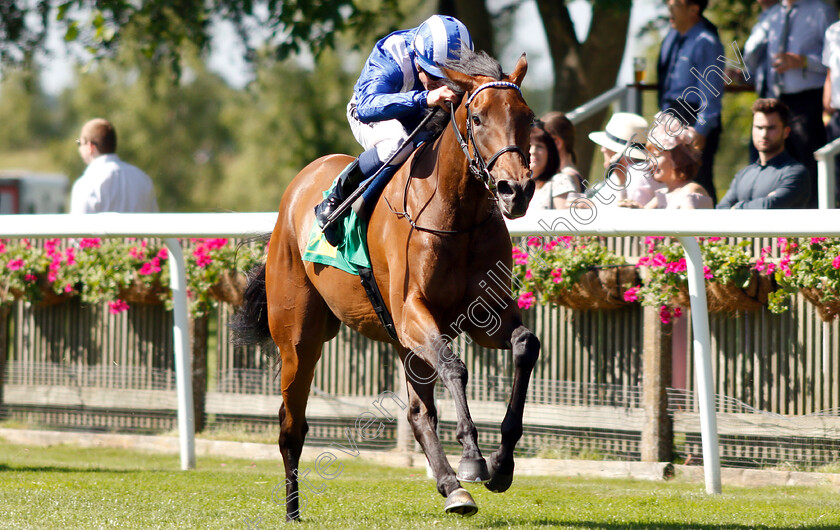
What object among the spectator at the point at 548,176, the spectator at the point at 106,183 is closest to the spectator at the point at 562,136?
the spectator at the point at 548,176

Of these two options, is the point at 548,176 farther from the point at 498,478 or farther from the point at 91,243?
the point at 91,243

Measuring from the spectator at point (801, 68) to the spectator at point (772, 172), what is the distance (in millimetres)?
964

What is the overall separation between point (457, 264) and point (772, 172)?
292 centimetres

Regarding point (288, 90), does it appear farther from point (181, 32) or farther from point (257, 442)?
point (257, 442)

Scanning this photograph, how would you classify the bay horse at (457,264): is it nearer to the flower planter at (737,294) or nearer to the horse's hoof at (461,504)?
the horse's hoof at (461,504)

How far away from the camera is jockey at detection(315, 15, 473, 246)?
4.11m

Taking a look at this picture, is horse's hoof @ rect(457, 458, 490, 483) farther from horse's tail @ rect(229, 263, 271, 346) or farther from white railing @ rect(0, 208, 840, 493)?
horse's tail @ rect(229, 263, 271, 346)

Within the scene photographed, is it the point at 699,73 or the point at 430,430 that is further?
the point at 699,73

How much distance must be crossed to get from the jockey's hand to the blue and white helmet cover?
170 millimetres

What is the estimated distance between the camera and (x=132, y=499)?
4801 mm

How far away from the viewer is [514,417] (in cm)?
374

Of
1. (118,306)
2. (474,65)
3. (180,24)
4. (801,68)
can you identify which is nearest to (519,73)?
(474,65)

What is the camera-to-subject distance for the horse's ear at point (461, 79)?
3.78 m

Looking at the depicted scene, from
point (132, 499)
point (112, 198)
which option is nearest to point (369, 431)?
point (132, 499)
